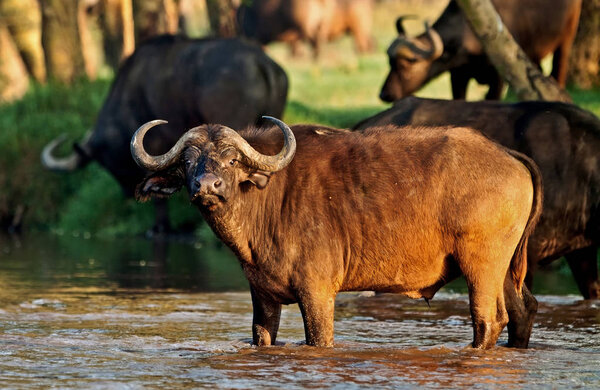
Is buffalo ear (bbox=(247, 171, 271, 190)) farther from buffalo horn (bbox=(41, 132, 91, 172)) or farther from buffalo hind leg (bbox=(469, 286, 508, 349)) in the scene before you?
buffalo horn (bbox=(41, 132, 91, 172))

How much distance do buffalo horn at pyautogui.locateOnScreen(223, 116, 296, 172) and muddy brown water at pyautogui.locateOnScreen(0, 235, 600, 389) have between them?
125 centimetres

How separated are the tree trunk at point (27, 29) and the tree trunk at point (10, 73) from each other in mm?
921

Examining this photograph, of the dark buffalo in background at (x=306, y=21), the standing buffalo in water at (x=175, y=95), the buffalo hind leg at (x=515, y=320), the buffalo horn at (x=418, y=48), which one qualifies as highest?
the dark buffalo in background at (x=306, y=21)

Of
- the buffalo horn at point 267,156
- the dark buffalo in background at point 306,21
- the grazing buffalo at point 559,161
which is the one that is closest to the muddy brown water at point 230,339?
the grazing buffalo at point 559,161

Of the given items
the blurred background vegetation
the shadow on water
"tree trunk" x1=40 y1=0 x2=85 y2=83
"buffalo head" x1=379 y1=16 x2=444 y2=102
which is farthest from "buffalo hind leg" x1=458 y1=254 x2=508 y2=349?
"tree trunk" x1=40 y1=0 x2=85 y2=83

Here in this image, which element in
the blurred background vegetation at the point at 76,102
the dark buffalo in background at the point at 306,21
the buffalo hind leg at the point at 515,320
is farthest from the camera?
the dark buffalo in background at the point at 306,21

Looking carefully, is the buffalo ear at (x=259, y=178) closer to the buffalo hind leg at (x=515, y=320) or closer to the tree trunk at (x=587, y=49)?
the buffalo hind leg at (x=515, y=320)

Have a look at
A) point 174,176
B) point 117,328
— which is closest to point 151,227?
point 117,328

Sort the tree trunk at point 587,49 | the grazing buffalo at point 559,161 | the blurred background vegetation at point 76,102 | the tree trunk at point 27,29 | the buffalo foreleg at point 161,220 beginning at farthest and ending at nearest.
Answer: the tree trunk at point 27,29 < the tree trunk at point 587,49 < the blurred background vegetation at point 76,102 < the buffalo foreleg at point 161,220 < the grazing buffalo at point 559,161

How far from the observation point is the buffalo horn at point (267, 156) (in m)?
8.47

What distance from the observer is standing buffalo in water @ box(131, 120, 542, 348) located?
28.4 ft

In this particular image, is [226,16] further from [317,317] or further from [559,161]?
[317,317]

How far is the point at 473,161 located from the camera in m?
8.77

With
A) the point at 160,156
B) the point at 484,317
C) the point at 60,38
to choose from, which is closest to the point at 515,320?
the point at 484,317
